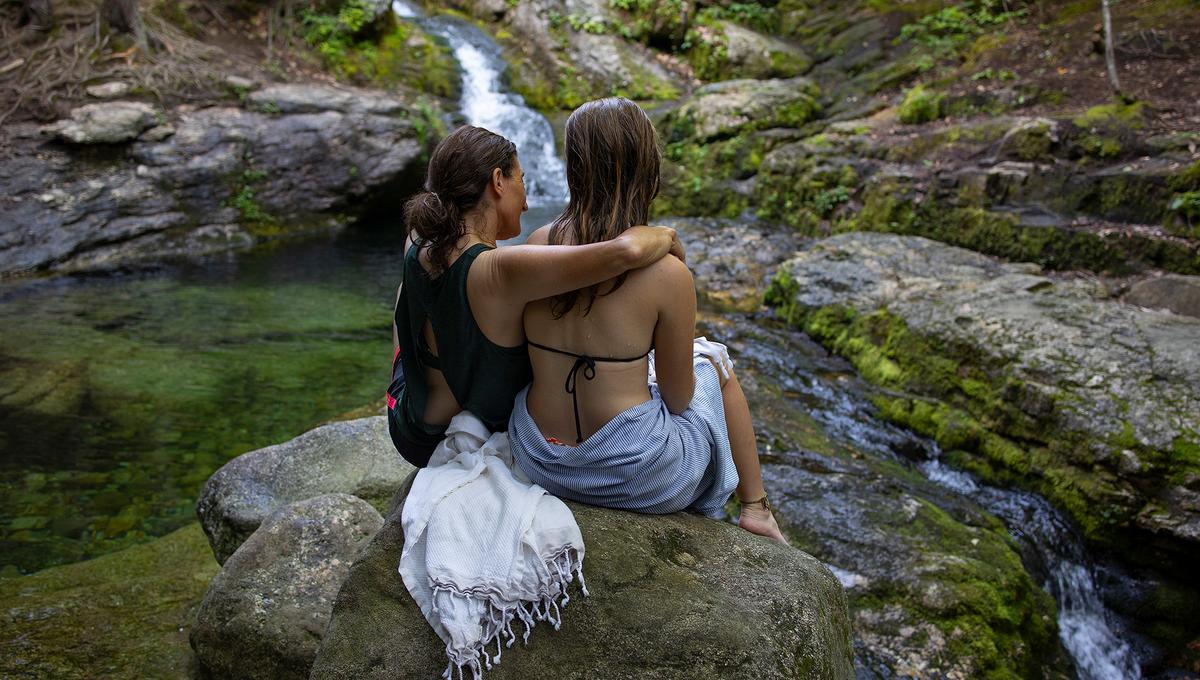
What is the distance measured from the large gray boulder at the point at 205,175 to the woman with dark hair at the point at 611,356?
10036mm

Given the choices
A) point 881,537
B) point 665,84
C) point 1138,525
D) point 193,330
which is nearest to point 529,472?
point 881,537

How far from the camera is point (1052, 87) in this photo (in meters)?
10.4

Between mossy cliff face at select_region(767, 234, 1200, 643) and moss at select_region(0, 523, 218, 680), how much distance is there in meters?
4.79

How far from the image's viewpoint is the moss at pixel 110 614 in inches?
130

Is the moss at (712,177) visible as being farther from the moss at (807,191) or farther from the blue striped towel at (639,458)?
the blue striped towel at (639,458)

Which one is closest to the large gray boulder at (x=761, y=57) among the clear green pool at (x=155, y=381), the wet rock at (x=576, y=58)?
the wet rock at (x=576, y=58)

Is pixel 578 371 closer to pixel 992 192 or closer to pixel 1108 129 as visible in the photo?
pixel 992 192

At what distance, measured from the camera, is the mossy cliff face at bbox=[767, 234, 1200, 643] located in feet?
14.8

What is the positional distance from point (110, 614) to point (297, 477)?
1051 mm

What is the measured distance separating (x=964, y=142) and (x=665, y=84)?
7.12 metres

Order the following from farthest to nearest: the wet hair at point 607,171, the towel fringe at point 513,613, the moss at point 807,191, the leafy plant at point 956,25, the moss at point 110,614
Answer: the leafy plant at point 956,25
the moss at point 807,191
the moss at point 110,614
the wet hair at point 607,171
the towel fringe at point 513,613

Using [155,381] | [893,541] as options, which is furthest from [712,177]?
[893,541]

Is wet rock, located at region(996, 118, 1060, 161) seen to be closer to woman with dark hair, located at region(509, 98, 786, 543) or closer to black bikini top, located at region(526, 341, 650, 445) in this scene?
woman with dark hair, located at region(509, 98, 786, 543)

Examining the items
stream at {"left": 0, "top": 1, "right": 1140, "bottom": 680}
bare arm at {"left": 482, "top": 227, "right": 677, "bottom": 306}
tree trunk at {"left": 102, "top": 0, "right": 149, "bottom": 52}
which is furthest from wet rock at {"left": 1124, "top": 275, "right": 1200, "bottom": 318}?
tree trunk at {"left": 102, "top": 0, "right": 149, "bottom": 52}
